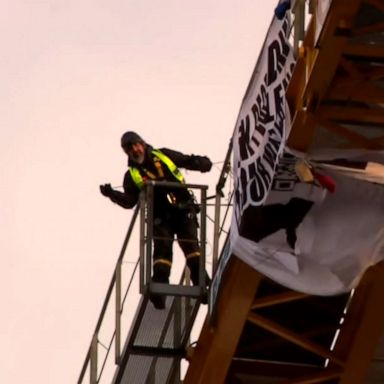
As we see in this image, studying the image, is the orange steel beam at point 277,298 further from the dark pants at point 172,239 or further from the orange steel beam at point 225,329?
the dark pants at point 172,239

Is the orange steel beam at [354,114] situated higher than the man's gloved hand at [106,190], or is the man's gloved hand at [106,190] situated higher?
the orange steel beam at [354,114]

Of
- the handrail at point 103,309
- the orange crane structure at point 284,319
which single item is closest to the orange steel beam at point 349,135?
the orange crane structure at point 284,319

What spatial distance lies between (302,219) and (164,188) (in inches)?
122

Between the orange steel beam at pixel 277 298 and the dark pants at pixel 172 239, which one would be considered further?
the dark pants at pixel 172 239

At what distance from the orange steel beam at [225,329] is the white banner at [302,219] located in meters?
0.64

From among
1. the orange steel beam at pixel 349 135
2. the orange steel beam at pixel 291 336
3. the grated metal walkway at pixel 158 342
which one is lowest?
the grated metal walkway at pixel 158 342

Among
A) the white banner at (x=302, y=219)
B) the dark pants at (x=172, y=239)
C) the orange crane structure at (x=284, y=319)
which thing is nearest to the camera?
the orange crane structure at (x=284, y=319)

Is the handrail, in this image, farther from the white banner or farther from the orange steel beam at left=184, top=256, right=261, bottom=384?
the white banner

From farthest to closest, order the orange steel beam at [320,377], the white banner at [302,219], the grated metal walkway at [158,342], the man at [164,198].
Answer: the orange steel beam at [320,377] → the grated metal walkway at [158,342] → the man at [164,198] → the white banner at [302,219]

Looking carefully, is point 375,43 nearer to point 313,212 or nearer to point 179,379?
point 313,212

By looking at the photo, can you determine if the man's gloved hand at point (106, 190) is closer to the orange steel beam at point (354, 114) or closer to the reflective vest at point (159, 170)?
the reflective vest at point (159, 170)

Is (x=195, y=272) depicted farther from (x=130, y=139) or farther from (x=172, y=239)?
(x=130, y=139)

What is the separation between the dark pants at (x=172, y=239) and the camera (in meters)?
27.9

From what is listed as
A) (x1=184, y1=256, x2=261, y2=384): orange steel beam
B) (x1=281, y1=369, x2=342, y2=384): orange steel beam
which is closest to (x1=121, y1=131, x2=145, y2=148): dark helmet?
(x1=184, y1=256, x2=261, y2=384): orange steel beam
